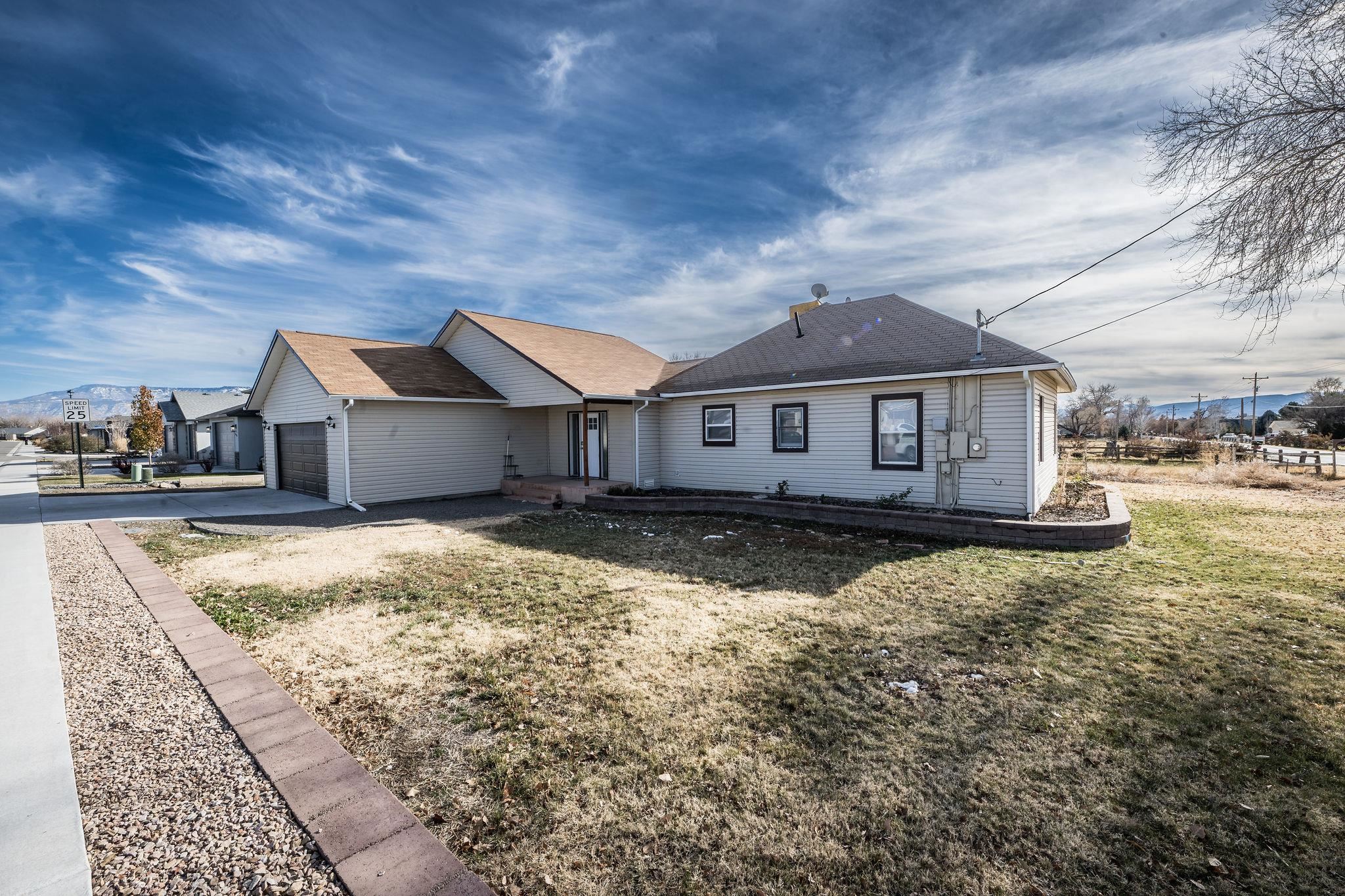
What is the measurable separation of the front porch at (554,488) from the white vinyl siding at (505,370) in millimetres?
2113

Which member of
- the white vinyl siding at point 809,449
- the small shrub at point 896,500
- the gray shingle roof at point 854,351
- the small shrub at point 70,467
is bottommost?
the small shrub at point 896,500

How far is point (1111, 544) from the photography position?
786 centimetres

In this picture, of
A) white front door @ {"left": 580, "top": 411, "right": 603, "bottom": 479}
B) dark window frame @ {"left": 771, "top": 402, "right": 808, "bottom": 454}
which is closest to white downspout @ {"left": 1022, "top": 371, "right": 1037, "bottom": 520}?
dark window frame @ {"left": 771, "top": 402, "right": 808, "bottom": 454}

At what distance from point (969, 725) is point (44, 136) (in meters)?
17.0

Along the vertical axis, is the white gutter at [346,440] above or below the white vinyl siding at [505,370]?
below

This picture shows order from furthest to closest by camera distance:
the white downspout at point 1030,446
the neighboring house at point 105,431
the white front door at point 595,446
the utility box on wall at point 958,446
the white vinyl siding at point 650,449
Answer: the neighboring house at point 105,431, the white front door at point 595,446, the white vinyl siding at point 650,449, the utility box on wall at point 958,446, the white downspout at point 1030,446

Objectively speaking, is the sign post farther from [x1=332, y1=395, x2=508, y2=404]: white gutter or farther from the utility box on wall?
the utility box on wall

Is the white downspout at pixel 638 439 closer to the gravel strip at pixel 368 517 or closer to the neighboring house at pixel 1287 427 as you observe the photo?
the gravel strip at pixel 368 517

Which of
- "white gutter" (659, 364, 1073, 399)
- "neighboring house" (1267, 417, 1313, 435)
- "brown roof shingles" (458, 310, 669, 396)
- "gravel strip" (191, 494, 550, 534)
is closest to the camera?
"white gutter" (659, 364, 1073, 399)

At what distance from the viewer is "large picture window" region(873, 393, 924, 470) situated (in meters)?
10.1

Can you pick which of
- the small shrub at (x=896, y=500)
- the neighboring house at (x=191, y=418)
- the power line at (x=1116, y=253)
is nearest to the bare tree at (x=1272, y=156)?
the power line at (x=1116, y=253)

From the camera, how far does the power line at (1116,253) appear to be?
666cm

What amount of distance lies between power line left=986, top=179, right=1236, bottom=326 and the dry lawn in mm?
4526

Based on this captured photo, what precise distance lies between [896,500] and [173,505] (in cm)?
1640
